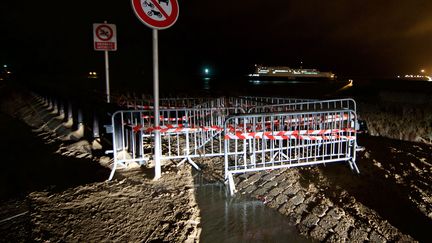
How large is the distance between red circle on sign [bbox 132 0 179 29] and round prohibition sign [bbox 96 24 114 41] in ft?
17.7

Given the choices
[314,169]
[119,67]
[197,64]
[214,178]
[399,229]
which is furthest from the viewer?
[197,64]

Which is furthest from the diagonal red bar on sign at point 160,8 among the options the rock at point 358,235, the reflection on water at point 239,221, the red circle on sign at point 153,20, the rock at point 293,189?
the rock at point 358,235

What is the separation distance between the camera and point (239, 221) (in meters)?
4.15

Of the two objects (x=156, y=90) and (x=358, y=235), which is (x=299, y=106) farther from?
(x=358, y=235)

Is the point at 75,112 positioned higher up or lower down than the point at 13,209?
higher up

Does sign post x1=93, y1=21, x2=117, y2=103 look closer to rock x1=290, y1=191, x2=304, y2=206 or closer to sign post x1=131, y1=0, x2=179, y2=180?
sign post x1=131, y1=0, x2=179, y2=180

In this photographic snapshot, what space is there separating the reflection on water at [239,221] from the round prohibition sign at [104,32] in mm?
6658

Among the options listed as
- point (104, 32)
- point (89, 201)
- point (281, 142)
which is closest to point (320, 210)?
point (281, 142)

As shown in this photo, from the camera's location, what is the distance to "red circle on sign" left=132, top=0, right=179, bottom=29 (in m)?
4.54

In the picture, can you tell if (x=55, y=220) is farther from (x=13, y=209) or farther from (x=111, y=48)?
(x=111, y=48)

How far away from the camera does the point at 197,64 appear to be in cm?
10406

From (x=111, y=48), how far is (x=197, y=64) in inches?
3791

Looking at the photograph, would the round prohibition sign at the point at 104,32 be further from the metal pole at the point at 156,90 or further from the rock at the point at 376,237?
the rock at the point at 376,237

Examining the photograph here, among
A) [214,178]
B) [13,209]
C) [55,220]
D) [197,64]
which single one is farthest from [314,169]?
[197,64]
